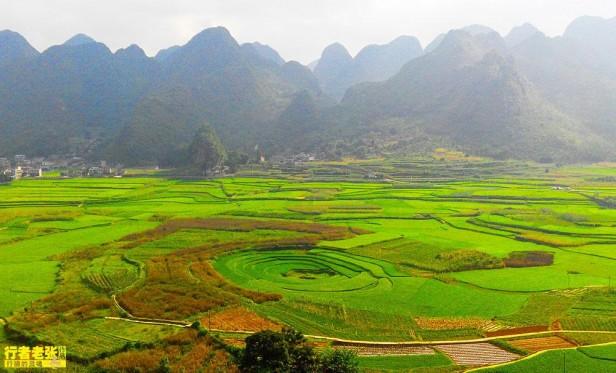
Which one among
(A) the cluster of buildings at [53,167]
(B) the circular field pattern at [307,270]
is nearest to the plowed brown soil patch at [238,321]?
(B) the circular field pattern at [307,270]

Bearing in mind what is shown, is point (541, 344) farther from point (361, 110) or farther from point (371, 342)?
point (361, 110)

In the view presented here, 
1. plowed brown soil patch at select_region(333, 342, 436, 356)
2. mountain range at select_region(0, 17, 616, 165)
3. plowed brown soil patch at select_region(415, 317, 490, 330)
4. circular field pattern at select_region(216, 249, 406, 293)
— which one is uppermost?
mountain range at select_region(0, 17, 616, 165)

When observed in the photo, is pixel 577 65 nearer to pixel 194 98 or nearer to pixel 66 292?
pixel 194 98

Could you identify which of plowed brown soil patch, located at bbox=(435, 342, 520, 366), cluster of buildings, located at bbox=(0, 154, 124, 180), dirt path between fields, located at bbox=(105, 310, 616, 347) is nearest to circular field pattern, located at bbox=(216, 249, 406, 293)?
dirt path between fields, located at bbox=(105, 310, 616, 347)

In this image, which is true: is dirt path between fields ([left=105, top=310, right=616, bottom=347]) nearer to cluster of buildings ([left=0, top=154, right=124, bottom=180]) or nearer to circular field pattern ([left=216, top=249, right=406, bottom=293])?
circular field pattern ([left=216, top=249, right=406, bottom=293])

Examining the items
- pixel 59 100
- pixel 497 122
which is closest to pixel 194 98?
pixel 59 100

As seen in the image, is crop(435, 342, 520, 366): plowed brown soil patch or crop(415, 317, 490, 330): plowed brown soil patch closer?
crop(435, 342, 520, 366): plowed brown soil patch

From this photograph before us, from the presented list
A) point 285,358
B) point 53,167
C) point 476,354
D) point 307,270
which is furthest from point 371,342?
point 53,167
